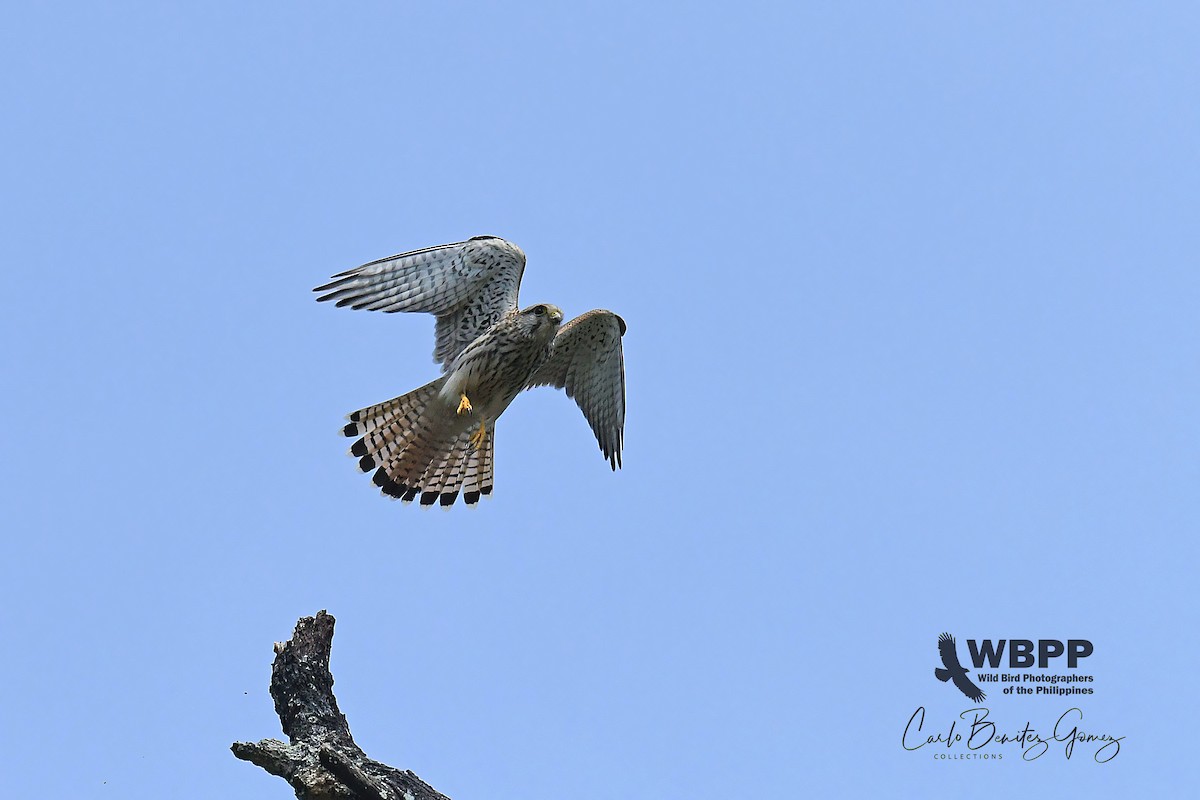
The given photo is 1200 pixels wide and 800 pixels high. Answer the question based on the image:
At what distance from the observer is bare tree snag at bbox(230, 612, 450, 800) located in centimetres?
560

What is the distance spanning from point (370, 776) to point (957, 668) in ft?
20.2

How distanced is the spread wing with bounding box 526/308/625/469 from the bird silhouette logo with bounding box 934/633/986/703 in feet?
10.2

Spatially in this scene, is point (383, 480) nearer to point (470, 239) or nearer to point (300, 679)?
point (470, 239)

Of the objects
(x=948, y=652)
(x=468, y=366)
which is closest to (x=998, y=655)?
(x=948, y=652)

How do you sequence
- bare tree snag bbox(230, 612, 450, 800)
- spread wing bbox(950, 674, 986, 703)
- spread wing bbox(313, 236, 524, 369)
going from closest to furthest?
1. bare tree snag bbox(230, 612, 450, 800)
2. spread wing bbox(313, 236, 524, 369)
3. spread wing bbox(950, 674, 986, 703)

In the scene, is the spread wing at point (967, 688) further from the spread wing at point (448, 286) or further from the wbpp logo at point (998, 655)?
the spread wing at point (448, 286)

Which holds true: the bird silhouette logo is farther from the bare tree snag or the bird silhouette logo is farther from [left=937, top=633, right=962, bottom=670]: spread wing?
the bare tree snag

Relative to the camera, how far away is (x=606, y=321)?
32.2ft

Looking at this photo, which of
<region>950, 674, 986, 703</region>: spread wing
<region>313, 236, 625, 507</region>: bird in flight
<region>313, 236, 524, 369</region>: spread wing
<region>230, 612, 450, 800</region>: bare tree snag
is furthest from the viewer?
<region>950, 674, 986, 703</region>: spread wing

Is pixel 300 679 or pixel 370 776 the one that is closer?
pixel 370 776

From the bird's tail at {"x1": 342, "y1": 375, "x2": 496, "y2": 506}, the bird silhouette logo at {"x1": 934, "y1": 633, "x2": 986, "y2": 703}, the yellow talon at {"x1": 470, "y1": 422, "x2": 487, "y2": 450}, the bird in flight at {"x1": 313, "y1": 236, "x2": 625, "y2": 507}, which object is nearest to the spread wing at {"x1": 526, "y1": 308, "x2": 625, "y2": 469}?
the bird in flight at {"x1": 313, "y1": 236, "x2": 625, "y2": 507}

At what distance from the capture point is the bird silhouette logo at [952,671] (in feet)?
32.7

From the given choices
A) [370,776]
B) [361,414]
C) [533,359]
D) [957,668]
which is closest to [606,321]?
[533,359]

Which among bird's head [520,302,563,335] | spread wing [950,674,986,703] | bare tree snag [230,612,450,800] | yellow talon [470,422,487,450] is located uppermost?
bird's head [520,302,563,335]
